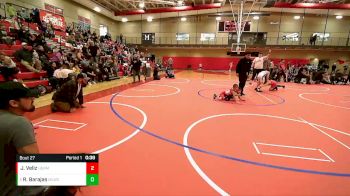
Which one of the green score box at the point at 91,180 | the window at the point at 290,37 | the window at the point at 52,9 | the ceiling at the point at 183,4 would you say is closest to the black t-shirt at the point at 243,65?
the green score box at the point at 91,180

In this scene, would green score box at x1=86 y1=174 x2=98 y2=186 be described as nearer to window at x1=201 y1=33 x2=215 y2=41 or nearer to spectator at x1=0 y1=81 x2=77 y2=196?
spectator at x1=0 y1=81 x2=77 y2=196

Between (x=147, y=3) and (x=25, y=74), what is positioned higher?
(x=147, y=3)

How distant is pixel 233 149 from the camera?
12.2 feet

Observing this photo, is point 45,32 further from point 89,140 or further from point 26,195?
point 26,195

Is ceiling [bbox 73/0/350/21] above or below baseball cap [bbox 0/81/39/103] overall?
above

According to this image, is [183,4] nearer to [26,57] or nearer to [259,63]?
[259,63]

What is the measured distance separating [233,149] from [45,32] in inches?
511

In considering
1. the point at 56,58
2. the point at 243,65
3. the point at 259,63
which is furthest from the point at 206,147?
the point at 259,63

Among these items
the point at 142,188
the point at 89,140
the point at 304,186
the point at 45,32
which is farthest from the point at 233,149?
the point at 45,32

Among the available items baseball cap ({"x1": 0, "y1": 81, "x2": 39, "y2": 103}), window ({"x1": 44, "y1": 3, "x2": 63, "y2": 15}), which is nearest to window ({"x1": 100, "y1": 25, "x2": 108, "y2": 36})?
window ({"x1": 44, "y1": 3, "x2": 63, "y2": 15})
